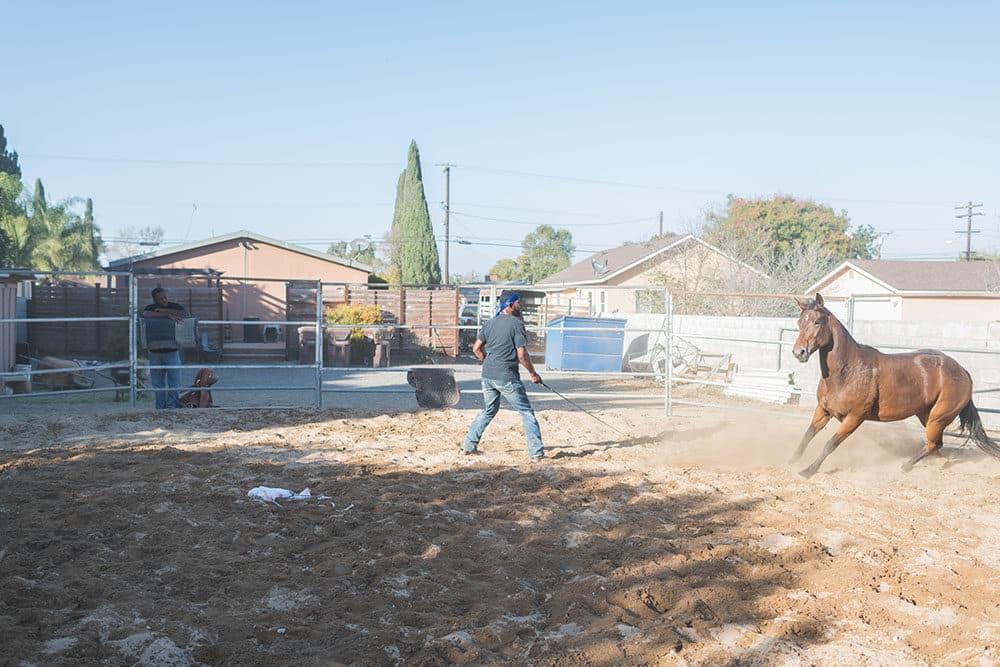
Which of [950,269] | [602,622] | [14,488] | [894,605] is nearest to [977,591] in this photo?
[894,605]

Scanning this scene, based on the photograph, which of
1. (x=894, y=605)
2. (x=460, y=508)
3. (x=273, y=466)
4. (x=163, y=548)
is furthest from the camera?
(x=273, y=466)

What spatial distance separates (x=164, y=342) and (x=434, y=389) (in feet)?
12.4

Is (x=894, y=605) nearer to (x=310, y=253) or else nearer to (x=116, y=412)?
(x=116, y=412)

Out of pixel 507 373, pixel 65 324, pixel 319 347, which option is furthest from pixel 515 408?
pixel 65 324

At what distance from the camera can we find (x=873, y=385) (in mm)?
7645

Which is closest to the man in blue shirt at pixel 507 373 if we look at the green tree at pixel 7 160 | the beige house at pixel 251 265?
the beige house at pixel 251 265

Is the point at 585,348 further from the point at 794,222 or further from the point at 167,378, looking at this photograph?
the point at 794,222

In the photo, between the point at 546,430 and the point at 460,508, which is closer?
the point at 460,508

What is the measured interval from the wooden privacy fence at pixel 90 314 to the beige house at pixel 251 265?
2254 millimetres

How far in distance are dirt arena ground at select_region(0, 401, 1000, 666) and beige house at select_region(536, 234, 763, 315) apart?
20.4 metres

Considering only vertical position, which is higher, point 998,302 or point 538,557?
point 998,302

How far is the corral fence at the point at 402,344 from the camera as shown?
1149 cm

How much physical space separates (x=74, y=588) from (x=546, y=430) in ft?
20.9

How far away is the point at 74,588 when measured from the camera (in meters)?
4.33
